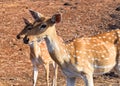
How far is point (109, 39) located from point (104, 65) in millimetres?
516

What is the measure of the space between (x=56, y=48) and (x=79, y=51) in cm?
51

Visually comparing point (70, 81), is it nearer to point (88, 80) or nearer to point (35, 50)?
point (88, 80)

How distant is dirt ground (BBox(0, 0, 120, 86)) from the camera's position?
13.1 m

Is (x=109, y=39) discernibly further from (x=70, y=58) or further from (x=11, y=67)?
(x=11, y=67)

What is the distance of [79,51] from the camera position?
910 centimetres

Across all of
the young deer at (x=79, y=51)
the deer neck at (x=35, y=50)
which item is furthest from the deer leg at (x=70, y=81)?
the deer neck at (x=35, y=50)

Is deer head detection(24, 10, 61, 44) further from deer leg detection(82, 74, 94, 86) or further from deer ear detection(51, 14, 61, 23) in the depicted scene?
deer leg detection(82, 74, 94, 86)

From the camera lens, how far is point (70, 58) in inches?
354

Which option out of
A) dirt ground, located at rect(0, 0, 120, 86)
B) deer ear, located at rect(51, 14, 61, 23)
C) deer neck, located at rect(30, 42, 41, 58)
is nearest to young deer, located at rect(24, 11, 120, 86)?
deer ear, located at rect(51, 14, 61, 23)

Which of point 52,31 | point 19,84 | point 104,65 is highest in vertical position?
point 52,31

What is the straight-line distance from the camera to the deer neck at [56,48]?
28.4 ft

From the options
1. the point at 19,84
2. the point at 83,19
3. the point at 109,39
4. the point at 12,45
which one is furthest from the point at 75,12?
the point at 109,39

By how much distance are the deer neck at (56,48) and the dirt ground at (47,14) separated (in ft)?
11.4

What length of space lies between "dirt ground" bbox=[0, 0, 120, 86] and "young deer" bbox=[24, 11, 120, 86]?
3.01 m
